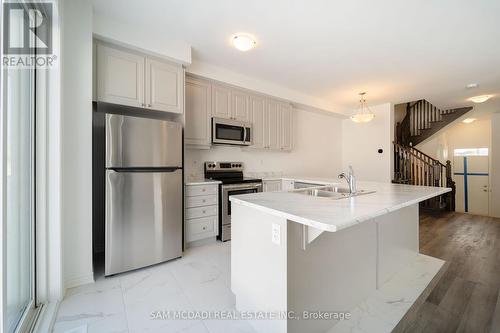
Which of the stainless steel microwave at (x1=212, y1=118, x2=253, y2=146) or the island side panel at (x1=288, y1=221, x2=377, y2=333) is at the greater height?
the stainless steel microwave at (x1=212, y1=118, x2=253, y2=146)

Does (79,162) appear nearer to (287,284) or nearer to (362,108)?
(287,284)

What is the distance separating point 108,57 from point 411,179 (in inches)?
248

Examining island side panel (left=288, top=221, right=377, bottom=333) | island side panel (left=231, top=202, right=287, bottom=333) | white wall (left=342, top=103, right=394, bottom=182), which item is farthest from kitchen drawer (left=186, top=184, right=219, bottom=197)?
white wall (left=342, top=103, right=394, bottom=182)

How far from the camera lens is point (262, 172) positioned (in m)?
4.24

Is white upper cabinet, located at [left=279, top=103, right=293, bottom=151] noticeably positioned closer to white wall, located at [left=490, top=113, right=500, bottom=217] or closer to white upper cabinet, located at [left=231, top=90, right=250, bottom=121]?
white upper cabinet, located at [left=231, top=90, right=250, bottom=121]

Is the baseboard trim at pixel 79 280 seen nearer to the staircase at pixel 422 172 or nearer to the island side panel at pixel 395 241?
the island side panel at pixel 395 241

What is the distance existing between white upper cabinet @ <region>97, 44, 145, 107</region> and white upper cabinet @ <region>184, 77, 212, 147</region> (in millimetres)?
754

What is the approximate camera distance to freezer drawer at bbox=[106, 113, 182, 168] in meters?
2.11

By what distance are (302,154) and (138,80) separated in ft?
11.6

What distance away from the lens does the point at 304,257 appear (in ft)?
4.45

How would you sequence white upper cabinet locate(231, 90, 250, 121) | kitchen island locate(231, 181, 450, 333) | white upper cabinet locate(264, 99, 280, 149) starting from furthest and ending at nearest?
white upper cabinet locate(264, 99, 280, 149)
white upper cabinet locate(231, 90, 250, 121)
kitchen island locate(231, 181, 450, 333)

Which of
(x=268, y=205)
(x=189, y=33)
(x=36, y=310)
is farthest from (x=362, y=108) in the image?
(x=36, y=310)
